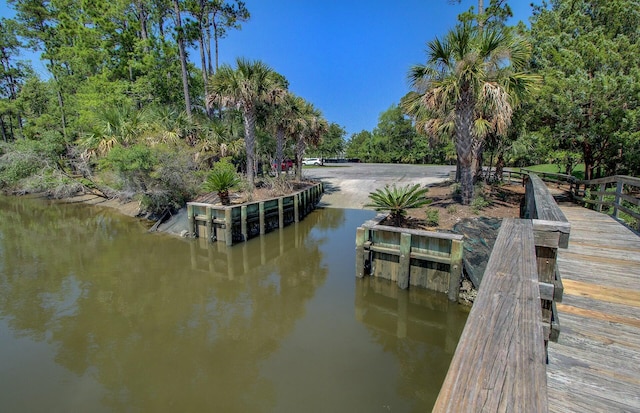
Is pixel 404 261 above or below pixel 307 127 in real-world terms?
below

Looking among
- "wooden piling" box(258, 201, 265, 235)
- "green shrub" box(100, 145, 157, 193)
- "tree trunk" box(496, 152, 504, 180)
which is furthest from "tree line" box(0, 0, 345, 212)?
"tree trunk" box(496, 152, 504, 180)

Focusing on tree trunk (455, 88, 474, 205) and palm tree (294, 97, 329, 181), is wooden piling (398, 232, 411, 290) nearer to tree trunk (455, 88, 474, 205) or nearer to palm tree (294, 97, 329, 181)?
tree trunk (455, 88, 474, 205)

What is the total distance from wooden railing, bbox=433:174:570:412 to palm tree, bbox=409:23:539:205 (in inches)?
359

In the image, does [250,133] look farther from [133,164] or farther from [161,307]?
[161,307]

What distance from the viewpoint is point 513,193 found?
1491cm

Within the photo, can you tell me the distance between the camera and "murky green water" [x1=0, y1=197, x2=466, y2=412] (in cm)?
Answer: 448

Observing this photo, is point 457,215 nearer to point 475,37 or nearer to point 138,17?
point 475,37

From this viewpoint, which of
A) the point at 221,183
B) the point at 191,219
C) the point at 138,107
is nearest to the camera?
the point at 191,219

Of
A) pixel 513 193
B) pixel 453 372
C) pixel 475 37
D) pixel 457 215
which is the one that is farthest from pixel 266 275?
pixel 513 193

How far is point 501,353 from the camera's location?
4.19 ft

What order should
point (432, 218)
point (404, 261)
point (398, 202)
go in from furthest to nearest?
point (432, 218) → point (398, 202) → point (404, 261)

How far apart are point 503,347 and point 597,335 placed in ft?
7.45

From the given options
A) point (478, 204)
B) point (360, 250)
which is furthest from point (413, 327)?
point (478, 204)

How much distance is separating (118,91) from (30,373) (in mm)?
22525
